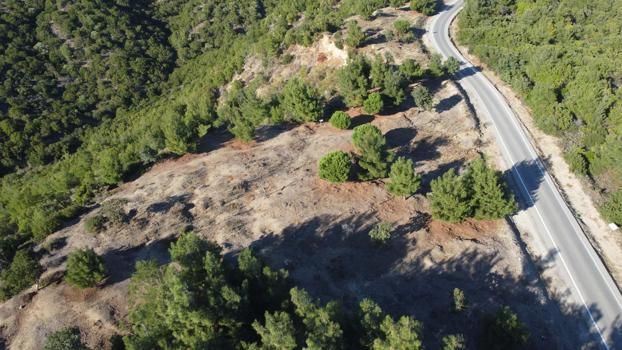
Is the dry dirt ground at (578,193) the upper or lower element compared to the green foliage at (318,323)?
lower

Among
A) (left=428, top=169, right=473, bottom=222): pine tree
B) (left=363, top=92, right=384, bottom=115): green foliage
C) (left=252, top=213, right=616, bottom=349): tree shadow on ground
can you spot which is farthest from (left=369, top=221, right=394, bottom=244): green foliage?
(left=363, top=92, right=384, bottom=115): green foliage

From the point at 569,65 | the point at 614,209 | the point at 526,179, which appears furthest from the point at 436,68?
the point at 614,209

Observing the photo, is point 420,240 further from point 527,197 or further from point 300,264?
point 527,197

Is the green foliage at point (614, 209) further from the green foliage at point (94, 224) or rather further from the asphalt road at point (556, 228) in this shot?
the green foliage at point (94, 224)

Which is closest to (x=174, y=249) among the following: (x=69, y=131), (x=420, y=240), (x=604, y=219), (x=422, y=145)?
(x=420, y=240)

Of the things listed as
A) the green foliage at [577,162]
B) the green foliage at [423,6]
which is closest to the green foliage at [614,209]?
the green foliage at [577,162]

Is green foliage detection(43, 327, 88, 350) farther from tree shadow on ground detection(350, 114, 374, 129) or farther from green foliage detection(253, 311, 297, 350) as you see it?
tree shadow on ground detection(350, 114, 374, 129)
